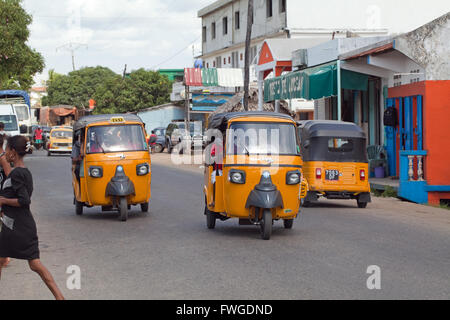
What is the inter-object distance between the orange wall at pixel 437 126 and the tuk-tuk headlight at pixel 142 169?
826 centimetres

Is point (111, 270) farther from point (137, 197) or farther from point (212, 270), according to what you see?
point (137, 197)

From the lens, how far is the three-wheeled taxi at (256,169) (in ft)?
39.5

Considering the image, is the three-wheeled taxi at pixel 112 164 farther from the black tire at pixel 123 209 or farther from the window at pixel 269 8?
the window at pixel 269 8

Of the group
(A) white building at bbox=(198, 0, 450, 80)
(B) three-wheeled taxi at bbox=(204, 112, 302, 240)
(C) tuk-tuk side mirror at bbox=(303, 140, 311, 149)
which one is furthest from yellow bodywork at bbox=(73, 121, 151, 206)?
(A) white building at bbox=(198, 0, 450, 80)

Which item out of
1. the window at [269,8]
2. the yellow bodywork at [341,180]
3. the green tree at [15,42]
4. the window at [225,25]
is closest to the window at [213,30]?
the window at [225,25]

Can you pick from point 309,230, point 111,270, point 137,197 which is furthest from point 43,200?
point 111,270

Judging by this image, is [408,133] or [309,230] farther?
[408,133]

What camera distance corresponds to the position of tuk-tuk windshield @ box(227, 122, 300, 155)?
1238 cm

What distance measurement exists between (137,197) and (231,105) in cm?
3004

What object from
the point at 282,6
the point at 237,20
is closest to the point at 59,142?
the point at 282,6

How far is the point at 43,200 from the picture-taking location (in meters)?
19.7

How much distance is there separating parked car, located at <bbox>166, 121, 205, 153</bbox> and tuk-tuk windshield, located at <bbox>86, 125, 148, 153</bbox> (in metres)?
28.5

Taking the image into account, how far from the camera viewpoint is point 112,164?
49.7ft

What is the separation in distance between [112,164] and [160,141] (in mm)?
34664
